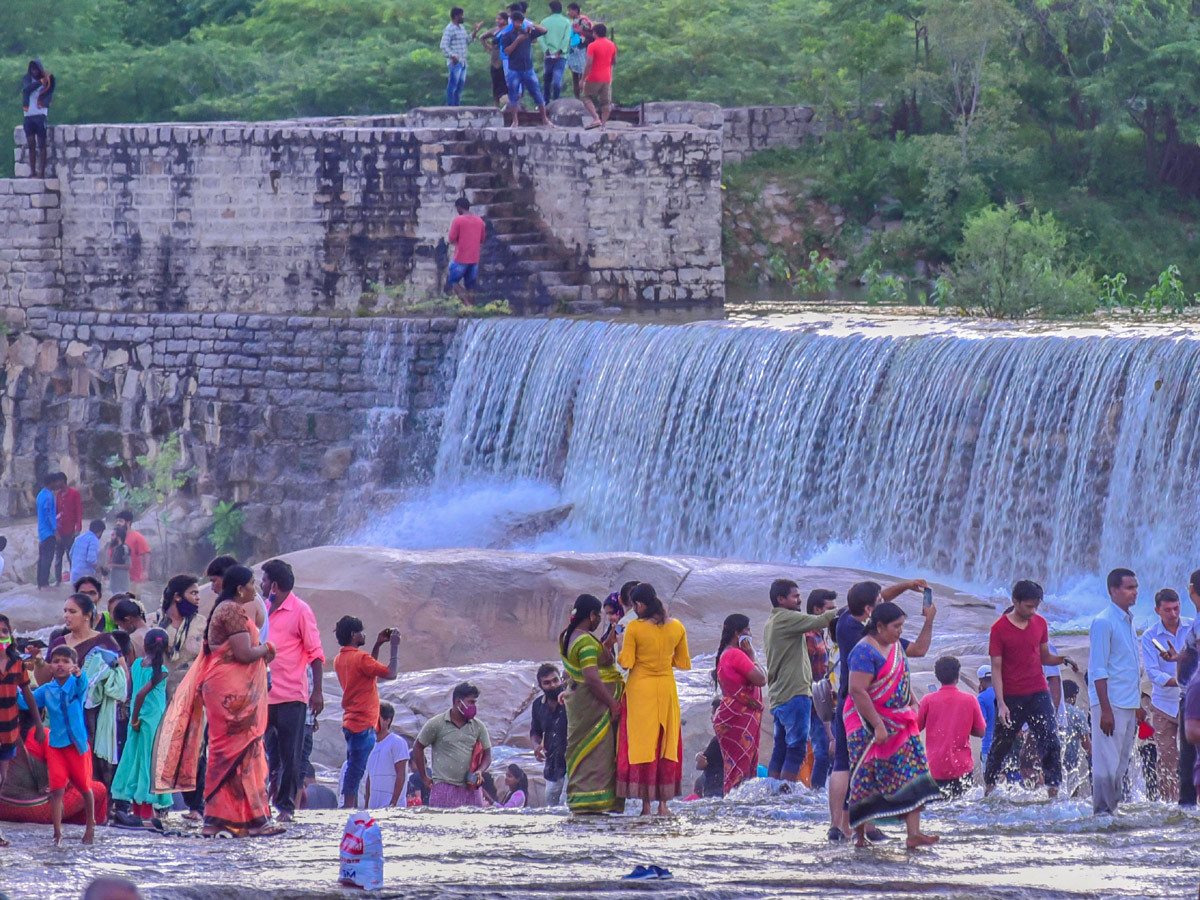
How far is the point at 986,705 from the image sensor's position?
9.54 metres

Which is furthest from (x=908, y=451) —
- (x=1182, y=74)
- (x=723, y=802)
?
(x=1182, y=74)

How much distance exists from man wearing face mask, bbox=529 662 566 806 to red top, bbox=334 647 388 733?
844mm

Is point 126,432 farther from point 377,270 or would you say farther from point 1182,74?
point 1182,74

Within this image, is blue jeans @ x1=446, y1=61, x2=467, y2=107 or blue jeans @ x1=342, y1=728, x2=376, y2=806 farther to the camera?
blue jeans @ x1=446, y1=61, x2=467, y2=107

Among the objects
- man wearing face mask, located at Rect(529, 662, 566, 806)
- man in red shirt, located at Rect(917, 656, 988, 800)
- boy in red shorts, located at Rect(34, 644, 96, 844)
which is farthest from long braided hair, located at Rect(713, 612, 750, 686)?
boy in red shorts, located at Rect(34, 644, 96, 844)

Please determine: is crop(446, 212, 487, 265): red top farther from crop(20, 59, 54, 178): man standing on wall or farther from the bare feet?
the bare feet

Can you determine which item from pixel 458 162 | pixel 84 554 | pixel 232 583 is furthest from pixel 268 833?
pixel 458 162

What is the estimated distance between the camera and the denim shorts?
20938 mm

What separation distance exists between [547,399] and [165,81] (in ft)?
41.0

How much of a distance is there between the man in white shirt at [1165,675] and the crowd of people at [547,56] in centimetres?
1264

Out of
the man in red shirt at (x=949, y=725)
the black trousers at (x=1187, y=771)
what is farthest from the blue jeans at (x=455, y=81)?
the black trousers at (x=1187, y=771)

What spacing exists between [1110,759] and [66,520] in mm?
14638

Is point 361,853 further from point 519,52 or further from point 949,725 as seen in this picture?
point 519,52

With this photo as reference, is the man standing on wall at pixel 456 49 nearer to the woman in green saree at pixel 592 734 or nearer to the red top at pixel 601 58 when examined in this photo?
the red top at pixel 601 58
